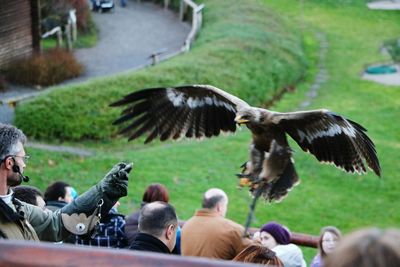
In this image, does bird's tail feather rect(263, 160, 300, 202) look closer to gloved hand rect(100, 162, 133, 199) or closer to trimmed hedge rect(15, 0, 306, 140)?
gloved hand rect(100, 162, 133, 199)

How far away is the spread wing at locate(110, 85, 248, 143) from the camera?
7227mm

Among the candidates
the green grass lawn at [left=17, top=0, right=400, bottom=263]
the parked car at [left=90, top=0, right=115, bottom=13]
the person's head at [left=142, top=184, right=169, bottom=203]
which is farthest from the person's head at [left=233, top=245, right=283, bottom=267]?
the parked car at [left=90, top=0, right=115, bottom=13]

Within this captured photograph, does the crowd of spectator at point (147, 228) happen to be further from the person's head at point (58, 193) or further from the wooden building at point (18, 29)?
the wooden building at point (18, 29)

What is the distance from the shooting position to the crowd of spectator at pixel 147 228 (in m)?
1.50

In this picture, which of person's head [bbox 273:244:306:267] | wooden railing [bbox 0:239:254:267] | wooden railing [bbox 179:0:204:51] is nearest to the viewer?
wooden railing [bbox 0:239:254:267]

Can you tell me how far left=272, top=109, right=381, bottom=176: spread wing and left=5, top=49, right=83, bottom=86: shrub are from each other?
49.7 feet

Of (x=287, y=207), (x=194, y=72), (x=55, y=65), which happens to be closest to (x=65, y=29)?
(x=55, y=65)

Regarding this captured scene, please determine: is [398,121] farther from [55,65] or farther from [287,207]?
[55,65]

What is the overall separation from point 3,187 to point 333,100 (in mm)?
19593

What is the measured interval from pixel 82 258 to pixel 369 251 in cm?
53

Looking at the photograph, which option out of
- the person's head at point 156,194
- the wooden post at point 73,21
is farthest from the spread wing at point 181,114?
the wooden post at point 73,21

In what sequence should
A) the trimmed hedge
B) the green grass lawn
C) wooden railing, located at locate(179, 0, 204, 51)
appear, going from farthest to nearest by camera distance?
1. wooden railing, located at locate(179, 0, 204, 51)
2. the trimmed hedge
3. the green grass lawn

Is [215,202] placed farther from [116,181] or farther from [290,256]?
[116,181]

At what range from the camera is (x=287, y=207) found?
524 inches
